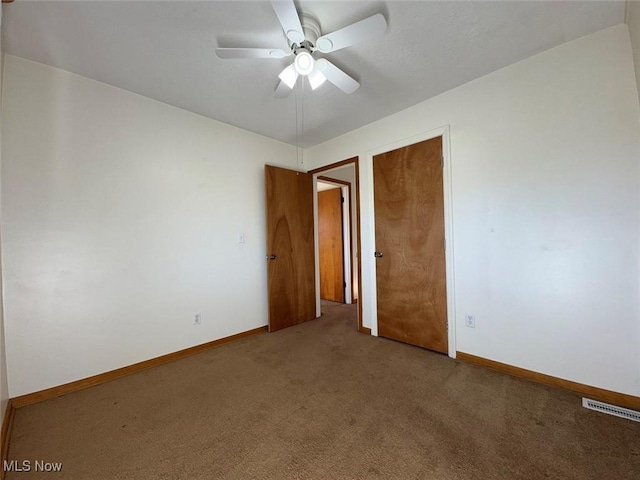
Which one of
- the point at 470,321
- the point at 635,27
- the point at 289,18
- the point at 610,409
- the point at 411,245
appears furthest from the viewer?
the point at 411,245

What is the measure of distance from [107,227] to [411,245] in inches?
110

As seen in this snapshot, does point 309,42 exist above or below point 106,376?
above

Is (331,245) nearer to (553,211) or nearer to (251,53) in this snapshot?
(553,211)

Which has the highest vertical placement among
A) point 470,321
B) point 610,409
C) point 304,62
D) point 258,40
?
point 258,40

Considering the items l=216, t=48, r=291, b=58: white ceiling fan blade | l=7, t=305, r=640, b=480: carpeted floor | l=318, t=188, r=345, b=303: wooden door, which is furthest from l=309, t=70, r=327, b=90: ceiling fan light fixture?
l=318, t=188, r=345, b=303: wooden door

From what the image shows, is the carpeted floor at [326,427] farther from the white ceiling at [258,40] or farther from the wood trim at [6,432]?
the white ceiling at [258,40]

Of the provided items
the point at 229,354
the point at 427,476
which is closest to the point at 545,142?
the point at 427,476

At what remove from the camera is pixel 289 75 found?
1.77 metres

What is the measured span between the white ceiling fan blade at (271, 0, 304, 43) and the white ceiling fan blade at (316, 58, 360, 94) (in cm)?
20

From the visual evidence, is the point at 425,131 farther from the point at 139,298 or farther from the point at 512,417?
the point at 139,298

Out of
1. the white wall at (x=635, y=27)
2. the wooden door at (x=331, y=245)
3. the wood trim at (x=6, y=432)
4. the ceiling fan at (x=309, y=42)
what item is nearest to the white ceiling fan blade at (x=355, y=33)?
the ceiling fan at (x=309, y=42)

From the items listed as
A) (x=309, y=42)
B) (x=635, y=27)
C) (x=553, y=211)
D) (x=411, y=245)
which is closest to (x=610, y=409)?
(x=553, y=211)

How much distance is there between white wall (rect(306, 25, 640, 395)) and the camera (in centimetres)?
166

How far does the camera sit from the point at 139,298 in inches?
90.2
